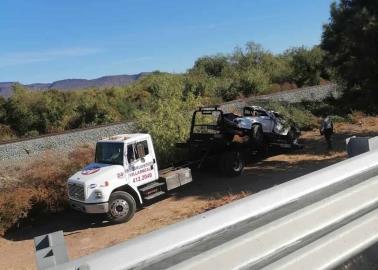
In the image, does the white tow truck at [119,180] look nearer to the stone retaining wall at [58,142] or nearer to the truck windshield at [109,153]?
the truck windshield at [109,153]

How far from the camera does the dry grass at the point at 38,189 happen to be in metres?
16.9

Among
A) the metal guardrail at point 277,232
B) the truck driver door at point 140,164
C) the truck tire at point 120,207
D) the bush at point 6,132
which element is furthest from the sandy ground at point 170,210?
the bush at point 6,132

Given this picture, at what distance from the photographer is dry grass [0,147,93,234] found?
55.6ft

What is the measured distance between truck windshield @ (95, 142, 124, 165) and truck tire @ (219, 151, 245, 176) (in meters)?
5.03

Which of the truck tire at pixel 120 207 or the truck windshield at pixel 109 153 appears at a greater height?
the truck windshield at pixel 109 153

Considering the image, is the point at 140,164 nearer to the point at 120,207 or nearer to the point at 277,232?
the point at 120,207

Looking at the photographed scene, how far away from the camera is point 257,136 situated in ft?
71.2

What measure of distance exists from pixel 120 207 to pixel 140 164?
1626mm

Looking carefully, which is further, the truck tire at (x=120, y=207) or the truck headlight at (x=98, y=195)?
the truck tire at (x=120, y=207)

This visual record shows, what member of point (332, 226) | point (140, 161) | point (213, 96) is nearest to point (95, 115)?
point (213, 96)

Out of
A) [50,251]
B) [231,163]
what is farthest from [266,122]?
[50,251]

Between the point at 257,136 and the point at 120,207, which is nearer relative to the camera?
the point at 120,207

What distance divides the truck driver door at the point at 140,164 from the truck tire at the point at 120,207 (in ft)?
2.33

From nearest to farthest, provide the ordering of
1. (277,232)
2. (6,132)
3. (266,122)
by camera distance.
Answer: (277,232) < (266,122) < (6,132)
